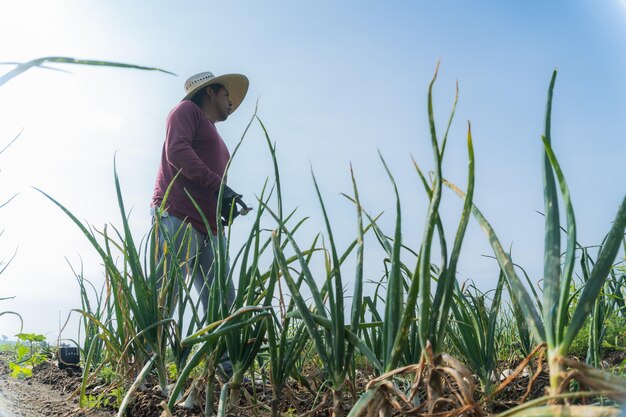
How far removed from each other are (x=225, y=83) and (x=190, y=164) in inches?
45.6

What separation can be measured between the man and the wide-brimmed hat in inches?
0.4

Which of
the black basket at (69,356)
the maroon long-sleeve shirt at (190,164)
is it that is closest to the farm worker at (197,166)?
the maroon long-sleeve shirt at (190,164)

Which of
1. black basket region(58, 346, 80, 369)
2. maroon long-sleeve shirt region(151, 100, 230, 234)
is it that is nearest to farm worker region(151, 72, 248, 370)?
maroon long-sleeve shirt region(151, 100, 230, 234)

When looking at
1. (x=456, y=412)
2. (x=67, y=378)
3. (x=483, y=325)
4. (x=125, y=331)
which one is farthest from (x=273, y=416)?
(x=67, y=378)

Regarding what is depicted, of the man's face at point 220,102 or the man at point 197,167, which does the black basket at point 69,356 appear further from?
the man's face at point 220,102

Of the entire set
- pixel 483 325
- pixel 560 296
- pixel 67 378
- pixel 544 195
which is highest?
pixel 544 195

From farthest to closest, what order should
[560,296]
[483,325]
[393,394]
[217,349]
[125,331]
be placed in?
[125,331] < [483,325] < [217,349] < [393,394] < [560,296]

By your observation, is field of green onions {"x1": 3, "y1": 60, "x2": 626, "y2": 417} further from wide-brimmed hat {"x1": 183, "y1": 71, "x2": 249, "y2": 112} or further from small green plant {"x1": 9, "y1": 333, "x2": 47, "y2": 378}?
wide-brimmed hat {"x1": 183, "y1": 71, "x2": 249, "y2": 112}

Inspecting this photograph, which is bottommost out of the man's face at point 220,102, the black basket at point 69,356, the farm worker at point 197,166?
the black basket at point 69,356

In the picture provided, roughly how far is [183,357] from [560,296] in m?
A: 1.20

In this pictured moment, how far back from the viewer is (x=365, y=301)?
4.38 ft

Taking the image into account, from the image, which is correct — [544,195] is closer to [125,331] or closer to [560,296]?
[560,296]

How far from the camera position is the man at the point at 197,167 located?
3.12 m

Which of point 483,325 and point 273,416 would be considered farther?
point 483,325
